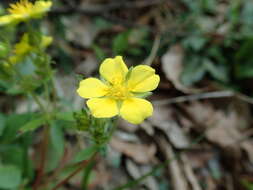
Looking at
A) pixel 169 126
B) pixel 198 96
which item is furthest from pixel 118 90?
pixel 198 96

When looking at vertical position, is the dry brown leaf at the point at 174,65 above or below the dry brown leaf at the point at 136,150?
above

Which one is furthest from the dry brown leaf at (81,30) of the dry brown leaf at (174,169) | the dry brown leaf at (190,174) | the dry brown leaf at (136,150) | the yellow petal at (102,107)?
the yellow petal at (102,107)

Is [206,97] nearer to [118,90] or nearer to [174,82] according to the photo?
[174,82]

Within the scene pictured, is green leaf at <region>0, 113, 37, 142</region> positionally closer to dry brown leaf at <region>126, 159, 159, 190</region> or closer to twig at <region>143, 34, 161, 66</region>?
dry brown leaf at <region>126, 159, 159, 190</region>

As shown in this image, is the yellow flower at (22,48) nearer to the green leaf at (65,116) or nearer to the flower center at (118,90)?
the green leaf at (65,116)

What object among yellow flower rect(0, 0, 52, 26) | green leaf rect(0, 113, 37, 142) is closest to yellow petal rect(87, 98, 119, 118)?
yellow flower rect(0, 0, 52, 26)

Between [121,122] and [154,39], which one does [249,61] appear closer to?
[154,39]
